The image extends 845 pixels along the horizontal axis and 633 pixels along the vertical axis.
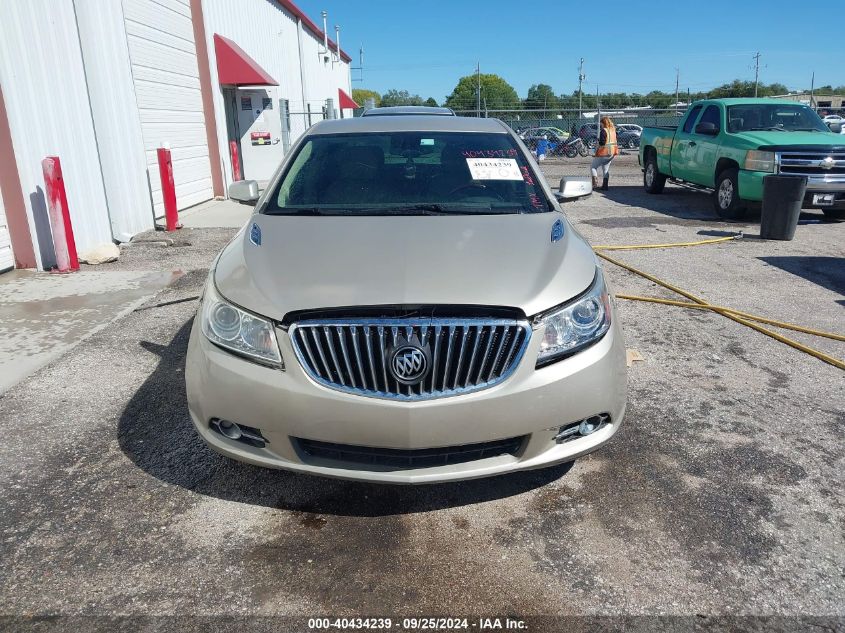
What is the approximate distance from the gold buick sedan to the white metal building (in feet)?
18.4

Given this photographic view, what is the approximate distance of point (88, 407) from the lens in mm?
4043

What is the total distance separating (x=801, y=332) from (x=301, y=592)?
4.76 meters

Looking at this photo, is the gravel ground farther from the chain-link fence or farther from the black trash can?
the chain-link fence

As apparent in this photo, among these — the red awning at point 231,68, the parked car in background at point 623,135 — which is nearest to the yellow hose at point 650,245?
the red awning at point 231,68

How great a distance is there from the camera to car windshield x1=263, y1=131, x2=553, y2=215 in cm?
368

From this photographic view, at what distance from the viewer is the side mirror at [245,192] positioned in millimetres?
4398

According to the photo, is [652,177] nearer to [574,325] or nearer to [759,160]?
[759,160]

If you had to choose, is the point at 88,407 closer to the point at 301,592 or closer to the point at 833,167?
the point at 301,592

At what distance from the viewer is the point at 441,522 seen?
288 centimetres

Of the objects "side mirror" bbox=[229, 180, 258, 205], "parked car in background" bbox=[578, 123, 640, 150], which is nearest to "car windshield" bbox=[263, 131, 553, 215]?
"side mirror" bbox=[229, 180, 258, 205]

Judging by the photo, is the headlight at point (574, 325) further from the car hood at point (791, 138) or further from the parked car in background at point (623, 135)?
the parked car in background at point (623, 135)

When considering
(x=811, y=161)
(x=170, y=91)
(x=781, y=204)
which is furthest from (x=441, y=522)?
(x=170, y=91)

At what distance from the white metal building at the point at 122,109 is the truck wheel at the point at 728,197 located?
31.8 feet

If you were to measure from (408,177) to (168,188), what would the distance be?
25.2 feet
